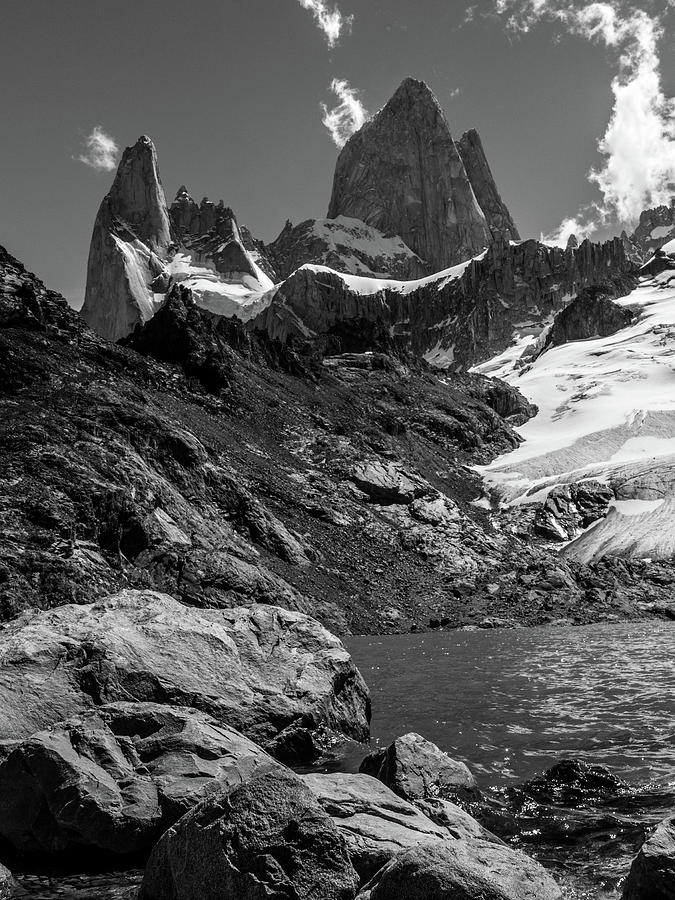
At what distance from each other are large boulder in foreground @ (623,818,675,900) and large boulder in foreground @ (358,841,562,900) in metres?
0.67

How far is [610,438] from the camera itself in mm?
117688

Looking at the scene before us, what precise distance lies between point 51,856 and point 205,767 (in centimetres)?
226

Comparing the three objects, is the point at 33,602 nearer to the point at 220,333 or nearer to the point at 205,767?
the point at 205,767

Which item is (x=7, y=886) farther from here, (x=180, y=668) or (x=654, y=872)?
(x=654, y=872)

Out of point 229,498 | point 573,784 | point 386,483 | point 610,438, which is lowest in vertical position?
point 573,784

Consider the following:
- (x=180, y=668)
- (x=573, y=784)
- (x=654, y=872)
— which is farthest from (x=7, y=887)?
(x=573, y=784)

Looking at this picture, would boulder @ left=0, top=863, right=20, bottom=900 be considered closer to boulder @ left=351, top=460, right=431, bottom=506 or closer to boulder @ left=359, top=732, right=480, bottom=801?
boulder @ left=359, top=732, right=480, bottom=801

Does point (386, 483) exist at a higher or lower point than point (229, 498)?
higher

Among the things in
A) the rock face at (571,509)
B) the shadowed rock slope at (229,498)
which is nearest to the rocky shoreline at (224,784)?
the shadowed rock slope at (229,498)

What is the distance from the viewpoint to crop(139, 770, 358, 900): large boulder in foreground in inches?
230

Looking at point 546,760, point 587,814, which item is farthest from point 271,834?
point 546,760

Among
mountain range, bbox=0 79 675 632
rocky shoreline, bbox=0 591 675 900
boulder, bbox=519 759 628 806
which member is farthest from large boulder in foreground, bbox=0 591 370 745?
mountain range, bbox=0 79 675 632

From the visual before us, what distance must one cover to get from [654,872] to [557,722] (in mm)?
12237

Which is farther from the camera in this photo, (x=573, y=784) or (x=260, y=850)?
(x=573, y=784)
